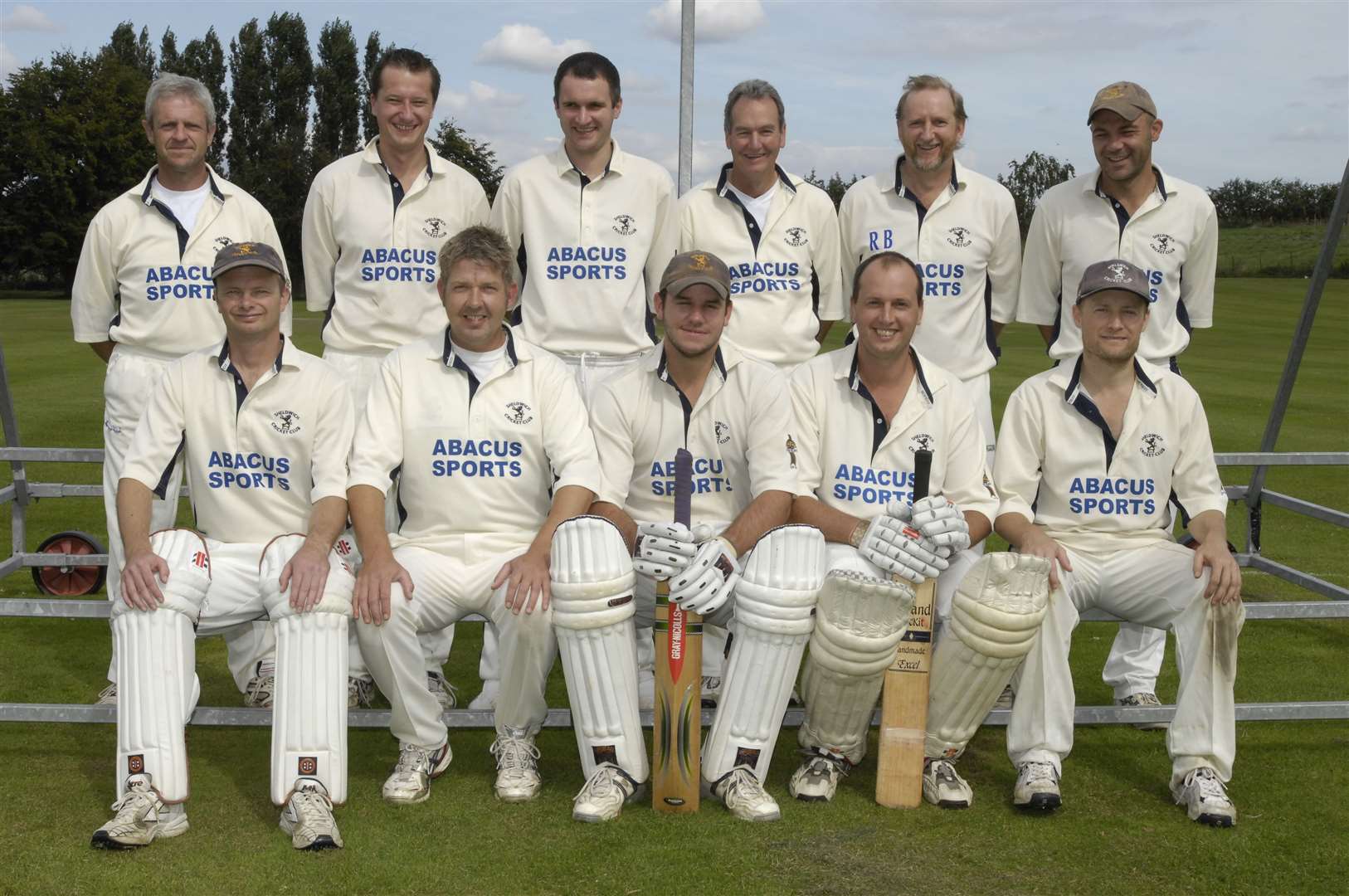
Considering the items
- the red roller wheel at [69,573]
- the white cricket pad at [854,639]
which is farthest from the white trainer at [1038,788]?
the red roller wheel at [69,573]

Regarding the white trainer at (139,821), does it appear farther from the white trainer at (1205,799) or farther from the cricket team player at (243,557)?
the white trainer at (1205,799)

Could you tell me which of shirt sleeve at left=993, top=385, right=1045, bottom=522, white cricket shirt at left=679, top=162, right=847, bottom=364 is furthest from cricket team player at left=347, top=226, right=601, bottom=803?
shirt sleeve at left=993, top=385, right=1045, bottom=522

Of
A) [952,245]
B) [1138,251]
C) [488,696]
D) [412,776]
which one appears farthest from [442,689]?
[1138,251]

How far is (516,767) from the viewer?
344cm

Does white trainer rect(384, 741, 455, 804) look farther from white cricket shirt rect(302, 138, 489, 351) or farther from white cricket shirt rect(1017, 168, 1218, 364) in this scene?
white cricket shirt rect(1017, 168, 1218, 364)

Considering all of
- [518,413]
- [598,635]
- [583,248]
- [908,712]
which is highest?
[583,248]

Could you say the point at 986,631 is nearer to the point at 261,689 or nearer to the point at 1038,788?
the point at 1038,788

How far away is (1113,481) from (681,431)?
51.3 inches

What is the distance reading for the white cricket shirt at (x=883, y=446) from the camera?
3.74 metres

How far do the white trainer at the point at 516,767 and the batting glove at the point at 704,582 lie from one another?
2.15ft

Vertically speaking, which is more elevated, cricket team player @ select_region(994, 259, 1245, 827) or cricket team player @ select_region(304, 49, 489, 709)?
cricket team player @ select_region(304, 49, 489, 709)

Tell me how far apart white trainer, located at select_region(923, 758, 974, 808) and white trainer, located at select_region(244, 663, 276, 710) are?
81.5 inches

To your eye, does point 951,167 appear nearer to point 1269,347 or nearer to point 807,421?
point 807,421

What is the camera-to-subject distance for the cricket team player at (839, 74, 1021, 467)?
4.47 meters
